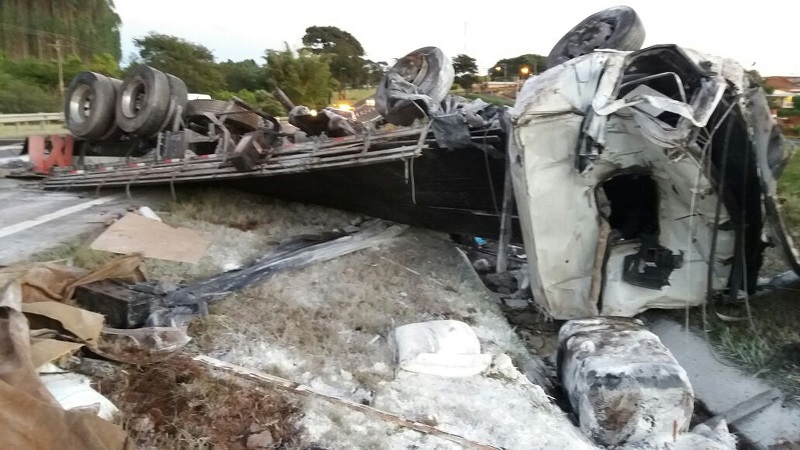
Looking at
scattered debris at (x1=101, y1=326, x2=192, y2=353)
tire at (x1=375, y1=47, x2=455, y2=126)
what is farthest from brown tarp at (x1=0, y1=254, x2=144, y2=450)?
tire at (x1=375, y1=47, x2=455, y2=126)

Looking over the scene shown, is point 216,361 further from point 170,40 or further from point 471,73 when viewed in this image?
point 170,40

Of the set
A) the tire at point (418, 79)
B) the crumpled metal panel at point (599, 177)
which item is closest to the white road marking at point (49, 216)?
the tire at point (418, 79)

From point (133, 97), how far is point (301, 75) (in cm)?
2035

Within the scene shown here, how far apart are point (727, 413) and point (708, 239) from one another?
4.07 ft

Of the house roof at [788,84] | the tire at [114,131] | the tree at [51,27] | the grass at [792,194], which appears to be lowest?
the grass at [792,194]

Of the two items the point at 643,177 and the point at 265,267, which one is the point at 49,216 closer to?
the point at 265,267

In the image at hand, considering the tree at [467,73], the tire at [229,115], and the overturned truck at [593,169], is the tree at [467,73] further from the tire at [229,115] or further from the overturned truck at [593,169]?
the overturned truck at [593,169]

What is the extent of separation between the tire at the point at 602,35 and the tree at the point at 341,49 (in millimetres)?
33165

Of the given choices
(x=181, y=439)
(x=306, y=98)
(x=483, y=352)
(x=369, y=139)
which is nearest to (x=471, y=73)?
(x=306, y=98)

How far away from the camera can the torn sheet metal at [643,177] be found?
11.7ft

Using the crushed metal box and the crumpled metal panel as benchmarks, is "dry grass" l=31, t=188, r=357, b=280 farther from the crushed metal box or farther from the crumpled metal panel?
the crumpled metal panel

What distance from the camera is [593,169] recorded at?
13.1 feet

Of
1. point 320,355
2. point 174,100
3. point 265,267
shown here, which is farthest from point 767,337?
point 174,100

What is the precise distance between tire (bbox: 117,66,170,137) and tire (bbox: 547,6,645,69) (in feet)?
15.6
